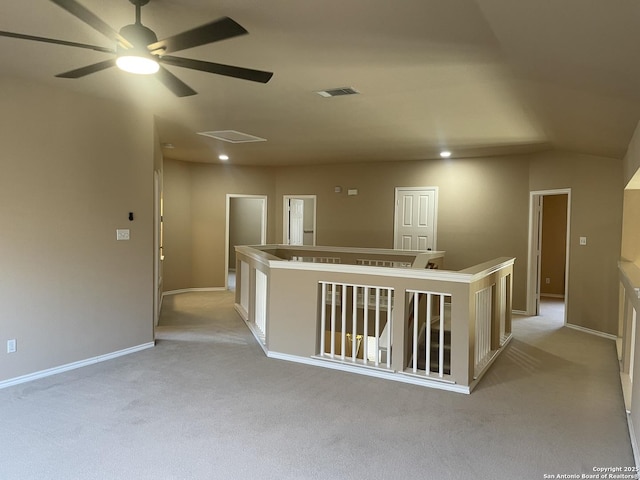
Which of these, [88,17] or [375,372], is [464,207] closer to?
[375,372]

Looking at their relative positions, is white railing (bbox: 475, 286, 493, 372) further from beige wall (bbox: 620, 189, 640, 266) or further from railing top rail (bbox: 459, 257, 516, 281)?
beige wall (bbox: 620, 189, 640, 266)

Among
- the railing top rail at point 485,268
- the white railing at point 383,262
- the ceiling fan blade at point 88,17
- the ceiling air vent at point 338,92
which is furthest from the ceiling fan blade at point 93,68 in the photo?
the white railing at point 383,262

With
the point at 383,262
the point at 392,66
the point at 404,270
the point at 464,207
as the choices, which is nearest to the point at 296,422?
the point at 404,270

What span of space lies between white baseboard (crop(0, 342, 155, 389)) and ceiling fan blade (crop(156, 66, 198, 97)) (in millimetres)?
2774

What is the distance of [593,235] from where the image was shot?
Result: 18.9ft

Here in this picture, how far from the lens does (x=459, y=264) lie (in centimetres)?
741

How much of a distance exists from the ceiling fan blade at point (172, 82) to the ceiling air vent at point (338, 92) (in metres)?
1.39

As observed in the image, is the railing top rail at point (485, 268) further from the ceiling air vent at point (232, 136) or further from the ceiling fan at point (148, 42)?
the ceiling air vent at point (232, 136)

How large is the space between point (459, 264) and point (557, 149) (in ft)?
7.68

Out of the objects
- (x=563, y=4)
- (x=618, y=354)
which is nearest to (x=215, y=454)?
(x=563, y=4)

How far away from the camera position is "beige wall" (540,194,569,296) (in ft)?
28.0

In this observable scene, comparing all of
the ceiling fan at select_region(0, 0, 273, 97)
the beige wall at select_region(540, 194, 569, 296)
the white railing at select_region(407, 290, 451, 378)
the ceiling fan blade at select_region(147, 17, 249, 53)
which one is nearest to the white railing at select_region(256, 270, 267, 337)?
the white railing at select_region(407, 290, 451, 378)

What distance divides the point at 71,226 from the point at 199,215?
14.6 feet

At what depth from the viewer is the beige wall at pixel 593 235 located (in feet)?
18.1
